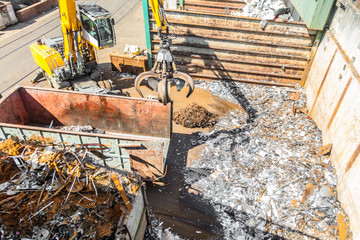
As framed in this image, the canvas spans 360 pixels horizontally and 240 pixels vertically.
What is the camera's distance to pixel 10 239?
4.25 m

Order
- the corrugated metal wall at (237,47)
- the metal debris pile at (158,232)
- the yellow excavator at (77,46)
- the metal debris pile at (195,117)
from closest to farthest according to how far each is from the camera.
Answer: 1. the metal debris pile at (158,232)
2. the yellow excavator at (77,46)
3. the metal debris pile at (195,117)
4. the corrugated metal wall at (237,47)

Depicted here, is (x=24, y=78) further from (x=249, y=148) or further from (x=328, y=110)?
(x=328, y=110)

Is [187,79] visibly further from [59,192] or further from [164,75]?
[59,192]

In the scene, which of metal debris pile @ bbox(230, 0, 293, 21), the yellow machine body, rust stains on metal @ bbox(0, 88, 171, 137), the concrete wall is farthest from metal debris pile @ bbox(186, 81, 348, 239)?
the yellow machine body

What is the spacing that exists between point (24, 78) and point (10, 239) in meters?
8.68

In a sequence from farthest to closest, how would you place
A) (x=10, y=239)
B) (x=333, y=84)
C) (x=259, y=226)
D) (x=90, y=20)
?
(x=90, y=20) < (x=333, y=84) < (x=259, y=226) < (x=10, y=239)

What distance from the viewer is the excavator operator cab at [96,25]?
8.12 metres

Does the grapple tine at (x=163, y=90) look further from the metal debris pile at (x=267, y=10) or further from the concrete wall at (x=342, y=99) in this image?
the metal debris pile at (x=267, y=10)

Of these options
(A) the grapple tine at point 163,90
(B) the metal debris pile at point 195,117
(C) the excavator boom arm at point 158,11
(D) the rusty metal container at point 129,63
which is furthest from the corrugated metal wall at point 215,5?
(A) the grapple tine at point 163,90

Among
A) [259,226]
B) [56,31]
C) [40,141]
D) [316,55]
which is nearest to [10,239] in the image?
[40,141]

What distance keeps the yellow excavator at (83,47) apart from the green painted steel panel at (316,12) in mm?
5027

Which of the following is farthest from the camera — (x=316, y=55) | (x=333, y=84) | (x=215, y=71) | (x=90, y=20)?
(x=215, y=71)

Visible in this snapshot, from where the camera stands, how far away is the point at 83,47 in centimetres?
917

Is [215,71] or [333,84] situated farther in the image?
[215,71]
